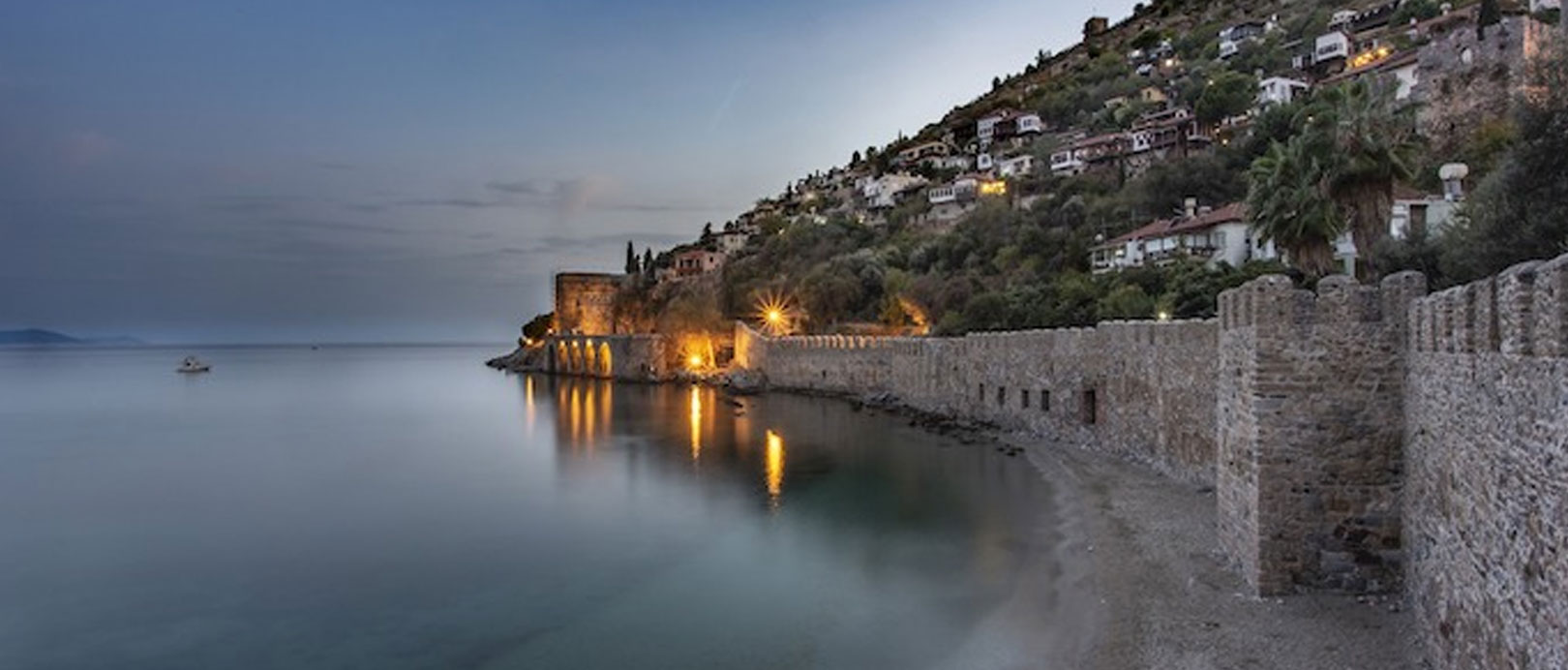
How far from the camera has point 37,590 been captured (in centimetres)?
1380

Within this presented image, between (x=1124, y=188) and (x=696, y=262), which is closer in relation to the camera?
(x=1124, y=188)

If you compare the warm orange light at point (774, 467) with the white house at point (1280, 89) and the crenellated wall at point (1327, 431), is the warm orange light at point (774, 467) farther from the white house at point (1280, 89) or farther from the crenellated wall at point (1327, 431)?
the white house at point (1280, 89)

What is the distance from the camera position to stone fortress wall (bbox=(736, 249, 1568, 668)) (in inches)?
185

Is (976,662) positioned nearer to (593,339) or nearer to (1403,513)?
(1403,513)

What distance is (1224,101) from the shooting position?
209ft

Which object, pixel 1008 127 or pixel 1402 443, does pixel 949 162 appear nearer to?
pixel 1008 127

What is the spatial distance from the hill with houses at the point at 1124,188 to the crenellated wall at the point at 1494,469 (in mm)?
15536

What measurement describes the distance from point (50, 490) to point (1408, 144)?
33.6m

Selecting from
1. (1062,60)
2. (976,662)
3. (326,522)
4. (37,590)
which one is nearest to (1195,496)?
(976,662)

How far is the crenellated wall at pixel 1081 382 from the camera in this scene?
1592 centimetres

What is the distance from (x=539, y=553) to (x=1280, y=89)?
62.7 metres

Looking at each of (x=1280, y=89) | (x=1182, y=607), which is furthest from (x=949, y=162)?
(x=1182, y=607)

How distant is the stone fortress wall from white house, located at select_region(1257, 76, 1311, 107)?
53.6 m

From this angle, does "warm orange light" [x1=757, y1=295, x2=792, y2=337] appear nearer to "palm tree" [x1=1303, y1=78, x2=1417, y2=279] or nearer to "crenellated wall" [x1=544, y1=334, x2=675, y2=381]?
"crenellated wall" [x1=544, y1=334, x2=675, y2=381]
